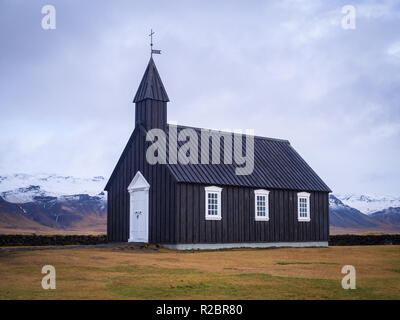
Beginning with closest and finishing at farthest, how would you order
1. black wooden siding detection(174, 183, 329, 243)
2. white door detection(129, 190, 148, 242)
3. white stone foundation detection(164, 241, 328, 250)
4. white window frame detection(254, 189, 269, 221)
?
white stone foundation detection(164, 241, 328, 250), black wooden siding detection(174, 183, 329, 243), white door detection(129, 190, 148, 242), white window frame detection(254, 189, 269, 221)

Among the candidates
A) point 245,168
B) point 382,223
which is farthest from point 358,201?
point 245,168

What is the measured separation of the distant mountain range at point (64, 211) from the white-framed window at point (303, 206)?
38.5 metres

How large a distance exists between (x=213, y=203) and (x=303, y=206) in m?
7.60

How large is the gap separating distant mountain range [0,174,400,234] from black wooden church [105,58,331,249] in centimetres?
3577

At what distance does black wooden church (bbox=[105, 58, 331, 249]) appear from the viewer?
88.5ft

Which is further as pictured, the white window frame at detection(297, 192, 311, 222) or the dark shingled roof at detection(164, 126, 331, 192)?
the white window frame at detection(297, 192, 311, 222)

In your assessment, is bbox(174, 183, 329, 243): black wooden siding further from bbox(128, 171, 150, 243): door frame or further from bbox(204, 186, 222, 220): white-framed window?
bbox(128, 171, 150, 243): door frame

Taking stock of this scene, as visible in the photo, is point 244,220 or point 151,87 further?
point 151,87

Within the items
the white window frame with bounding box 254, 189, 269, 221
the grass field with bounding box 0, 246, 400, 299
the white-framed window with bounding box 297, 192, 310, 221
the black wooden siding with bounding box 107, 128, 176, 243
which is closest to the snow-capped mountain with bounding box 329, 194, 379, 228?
the white-framed window with bounding box 297, 192, 310, 221

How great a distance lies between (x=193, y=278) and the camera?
1412 cm

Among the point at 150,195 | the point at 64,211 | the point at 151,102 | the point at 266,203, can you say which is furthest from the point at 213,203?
the point at 64,211

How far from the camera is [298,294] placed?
11484 millimetres

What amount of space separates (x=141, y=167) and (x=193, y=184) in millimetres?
3661

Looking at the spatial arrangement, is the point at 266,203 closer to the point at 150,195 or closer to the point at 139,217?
the point at 150,195
